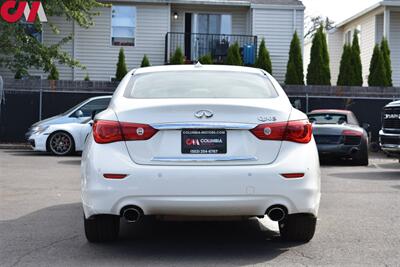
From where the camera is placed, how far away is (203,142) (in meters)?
5.55

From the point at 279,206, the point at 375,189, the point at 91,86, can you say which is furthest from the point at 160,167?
the point at 91,86

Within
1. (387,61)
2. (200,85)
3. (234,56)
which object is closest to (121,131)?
(200,85)

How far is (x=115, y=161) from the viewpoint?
5520 millimetres

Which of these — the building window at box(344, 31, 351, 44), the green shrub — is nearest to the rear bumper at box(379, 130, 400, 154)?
the green shrub

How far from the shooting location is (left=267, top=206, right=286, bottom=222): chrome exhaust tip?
5.61 metres

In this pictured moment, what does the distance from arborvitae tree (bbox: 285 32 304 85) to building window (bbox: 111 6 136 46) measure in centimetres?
643

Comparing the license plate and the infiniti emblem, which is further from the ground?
the infiniti emblem

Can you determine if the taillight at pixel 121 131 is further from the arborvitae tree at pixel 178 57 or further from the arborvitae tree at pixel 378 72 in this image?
the arborvitae tree at pixel 378 72

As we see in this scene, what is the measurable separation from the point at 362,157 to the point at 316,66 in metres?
10.0

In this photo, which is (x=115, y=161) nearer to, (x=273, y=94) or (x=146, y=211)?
(x=146, y=211)

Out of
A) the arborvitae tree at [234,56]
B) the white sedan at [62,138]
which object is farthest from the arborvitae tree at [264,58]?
the white sedan at [62,138]

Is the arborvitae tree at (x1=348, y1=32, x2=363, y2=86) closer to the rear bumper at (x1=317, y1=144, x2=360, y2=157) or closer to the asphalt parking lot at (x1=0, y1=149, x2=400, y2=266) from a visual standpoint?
the rear bumper at (x1=317, y1=144, x2=360, y2=157)

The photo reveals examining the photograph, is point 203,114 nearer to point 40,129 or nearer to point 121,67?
point 40,129

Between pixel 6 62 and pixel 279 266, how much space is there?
1970 centimetres
